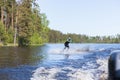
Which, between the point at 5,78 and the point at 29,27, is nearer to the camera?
the point at 5,78

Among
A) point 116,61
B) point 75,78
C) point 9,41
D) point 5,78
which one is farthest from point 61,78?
point 9,41

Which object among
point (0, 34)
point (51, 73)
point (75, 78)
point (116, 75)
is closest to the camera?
point (116, 75)

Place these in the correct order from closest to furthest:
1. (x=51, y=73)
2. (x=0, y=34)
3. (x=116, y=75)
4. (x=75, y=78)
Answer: (x=116, y=75)
(x=75, y=78)
(x=51, y=73)
(x=0, y=34)

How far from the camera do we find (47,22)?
125312mm

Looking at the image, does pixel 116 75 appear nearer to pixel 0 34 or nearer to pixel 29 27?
pixel 0 34

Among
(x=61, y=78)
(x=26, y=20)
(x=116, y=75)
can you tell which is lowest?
(x=61, y=78)

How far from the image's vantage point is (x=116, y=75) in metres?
4.88

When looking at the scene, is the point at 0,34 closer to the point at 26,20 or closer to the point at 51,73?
the point at 26,20

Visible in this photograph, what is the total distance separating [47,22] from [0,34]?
2063 inches

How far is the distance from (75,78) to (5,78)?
285cm

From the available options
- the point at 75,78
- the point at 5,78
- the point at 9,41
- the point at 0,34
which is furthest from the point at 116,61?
the point at 9,41

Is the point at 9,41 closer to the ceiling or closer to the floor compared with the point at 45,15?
closer to the floor

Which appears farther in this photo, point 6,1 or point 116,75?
point 6,1

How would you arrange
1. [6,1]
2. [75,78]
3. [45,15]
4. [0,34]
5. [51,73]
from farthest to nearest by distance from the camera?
[45,15], [6,1], [0,34], [51,73], [75,78]
